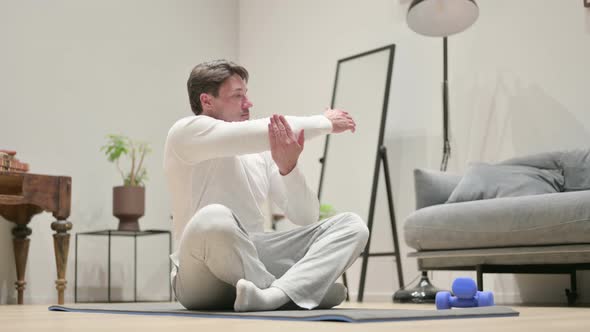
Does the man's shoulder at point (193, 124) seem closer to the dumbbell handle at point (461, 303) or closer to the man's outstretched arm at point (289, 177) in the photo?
the man's outstretched arm at point (289, 177)

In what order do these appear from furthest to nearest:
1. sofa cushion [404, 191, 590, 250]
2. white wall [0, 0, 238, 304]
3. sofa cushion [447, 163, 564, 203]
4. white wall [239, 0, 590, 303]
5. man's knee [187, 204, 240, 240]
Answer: white wall [0, 0, 238, 304], white wall [239, 0, 590, 303], sofa cushion [447, 163, 564, 203], sofa cushion [404, 191, 590, 250], man's knee [187, 204, 240, 240]

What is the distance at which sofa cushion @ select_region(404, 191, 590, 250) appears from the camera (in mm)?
2887

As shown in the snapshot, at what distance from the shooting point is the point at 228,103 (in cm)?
220

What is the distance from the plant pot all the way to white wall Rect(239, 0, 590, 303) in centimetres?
129

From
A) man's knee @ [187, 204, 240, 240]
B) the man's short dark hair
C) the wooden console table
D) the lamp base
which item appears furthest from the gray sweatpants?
the wooden console table

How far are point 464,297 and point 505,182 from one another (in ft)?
4.75

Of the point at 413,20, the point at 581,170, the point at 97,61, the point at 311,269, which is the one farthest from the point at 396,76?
the point at 311,269

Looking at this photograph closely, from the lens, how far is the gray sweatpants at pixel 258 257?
181 cm

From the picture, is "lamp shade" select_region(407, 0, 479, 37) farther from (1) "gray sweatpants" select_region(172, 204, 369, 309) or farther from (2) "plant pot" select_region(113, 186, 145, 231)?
(1) "gray sweatpants" select_region(172, 204, 369, 309)

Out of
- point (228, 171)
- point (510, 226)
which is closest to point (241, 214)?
point (228, 171)

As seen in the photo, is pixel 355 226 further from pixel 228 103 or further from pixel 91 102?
pixel 91 102

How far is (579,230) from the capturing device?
2855mm

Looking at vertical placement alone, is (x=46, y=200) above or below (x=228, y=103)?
below

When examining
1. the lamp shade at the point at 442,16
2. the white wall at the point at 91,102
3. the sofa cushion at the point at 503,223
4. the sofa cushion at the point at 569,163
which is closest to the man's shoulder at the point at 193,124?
the sofa cushion at the point at 503,223
